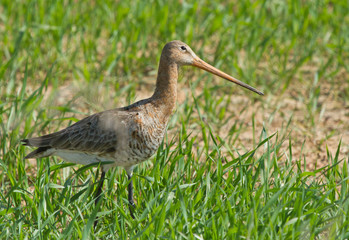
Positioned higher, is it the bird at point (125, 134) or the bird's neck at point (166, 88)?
the bird's neck at point (166, 88)

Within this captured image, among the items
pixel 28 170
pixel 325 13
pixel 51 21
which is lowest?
pixel 28 170

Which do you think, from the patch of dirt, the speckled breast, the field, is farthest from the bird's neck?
the patch of dirt

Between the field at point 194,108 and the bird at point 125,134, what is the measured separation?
15 cm

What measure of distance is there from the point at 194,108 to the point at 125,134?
2.43 m

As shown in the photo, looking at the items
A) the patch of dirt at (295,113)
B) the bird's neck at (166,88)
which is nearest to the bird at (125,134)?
the bird's neck at (166,88)

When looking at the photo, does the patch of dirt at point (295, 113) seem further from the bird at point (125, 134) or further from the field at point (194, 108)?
the bird at point (125, 134)

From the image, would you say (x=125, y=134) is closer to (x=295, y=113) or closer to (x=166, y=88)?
(x=166, y=88)

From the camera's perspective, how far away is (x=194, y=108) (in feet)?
21.5

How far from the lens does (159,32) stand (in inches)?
291

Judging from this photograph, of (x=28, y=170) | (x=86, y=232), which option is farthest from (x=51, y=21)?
(x=86, y=232)

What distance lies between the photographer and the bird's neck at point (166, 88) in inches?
177

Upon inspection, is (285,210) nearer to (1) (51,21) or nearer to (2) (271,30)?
(2) (271,30)

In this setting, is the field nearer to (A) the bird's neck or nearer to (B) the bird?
(B) the bird

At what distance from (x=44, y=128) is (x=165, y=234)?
2.46 metres
